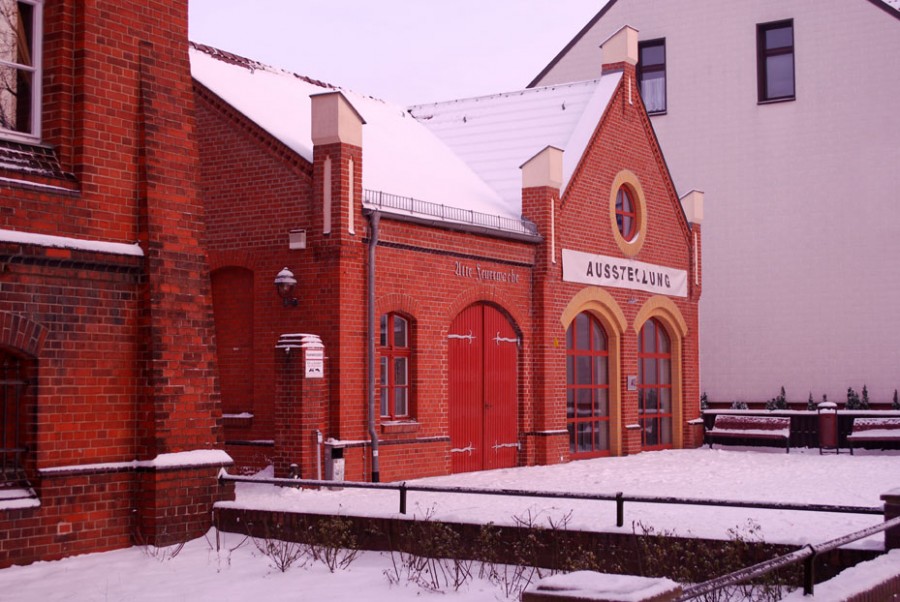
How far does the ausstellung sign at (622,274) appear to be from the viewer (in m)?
22.7

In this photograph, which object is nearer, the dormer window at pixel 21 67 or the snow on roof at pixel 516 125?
the dormer window at pixel 21 67

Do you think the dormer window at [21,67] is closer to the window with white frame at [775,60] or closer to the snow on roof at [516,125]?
the snow on roof at [516,125]

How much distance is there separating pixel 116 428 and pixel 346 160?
6.76 meters

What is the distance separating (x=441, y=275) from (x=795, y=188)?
48.4ft

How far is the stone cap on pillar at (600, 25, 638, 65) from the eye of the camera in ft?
84.0

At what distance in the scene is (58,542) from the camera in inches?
426

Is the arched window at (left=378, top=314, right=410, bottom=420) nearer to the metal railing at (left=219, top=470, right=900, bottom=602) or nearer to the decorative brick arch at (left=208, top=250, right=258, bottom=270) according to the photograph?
the decorative brick arch at (left=208, top=250, right=258, bottom=270)

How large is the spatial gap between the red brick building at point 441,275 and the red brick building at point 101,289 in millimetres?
4349

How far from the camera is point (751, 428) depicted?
2702 centimetres

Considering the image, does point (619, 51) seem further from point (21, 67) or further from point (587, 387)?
point (21, 67)

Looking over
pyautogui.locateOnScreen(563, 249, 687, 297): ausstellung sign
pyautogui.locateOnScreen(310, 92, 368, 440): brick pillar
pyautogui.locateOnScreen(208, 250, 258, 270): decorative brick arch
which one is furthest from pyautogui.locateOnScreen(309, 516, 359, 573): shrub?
pyautogui.locateOnScreen(563, 249, 687, 297): ausstellung sign

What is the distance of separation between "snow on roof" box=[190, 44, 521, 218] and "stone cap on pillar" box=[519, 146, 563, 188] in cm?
75

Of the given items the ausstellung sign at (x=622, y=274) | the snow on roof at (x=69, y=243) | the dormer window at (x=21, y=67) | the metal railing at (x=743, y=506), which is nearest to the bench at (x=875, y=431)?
the ausstellung sign at (x=622, y=274)

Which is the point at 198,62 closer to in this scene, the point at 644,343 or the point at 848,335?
the point at 644,343
